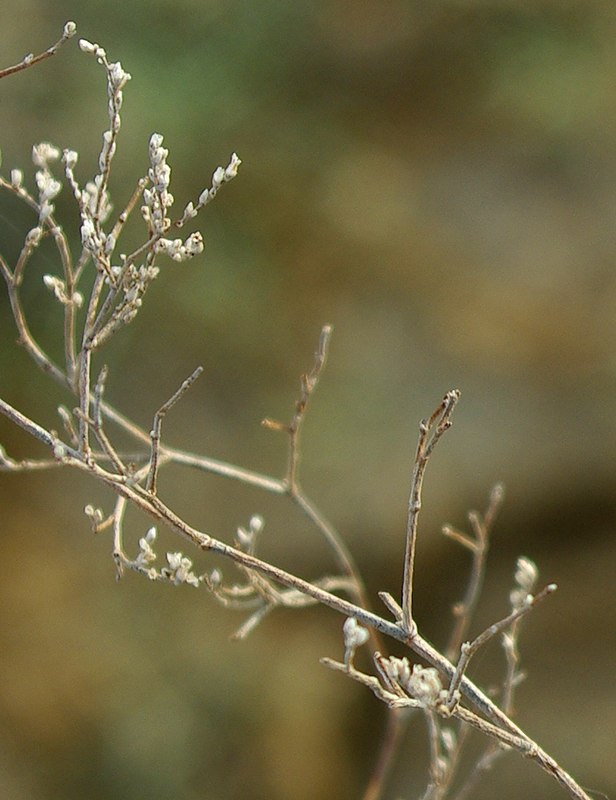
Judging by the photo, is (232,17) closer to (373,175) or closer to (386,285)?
(373,175)

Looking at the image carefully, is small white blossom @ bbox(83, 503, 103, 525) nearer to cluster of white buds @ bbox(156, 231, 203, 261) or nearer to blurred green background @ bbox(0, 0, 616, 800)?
cluster of white buds @ bbox(156, 231, 203, 261)

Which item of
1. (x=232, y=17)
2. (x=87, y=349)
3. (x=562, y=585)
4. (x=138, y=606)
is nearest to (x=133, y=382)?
(x=138, y=606)

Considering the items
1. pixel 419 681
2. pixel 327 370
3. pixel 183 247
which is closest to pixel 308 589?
pixel 419 681

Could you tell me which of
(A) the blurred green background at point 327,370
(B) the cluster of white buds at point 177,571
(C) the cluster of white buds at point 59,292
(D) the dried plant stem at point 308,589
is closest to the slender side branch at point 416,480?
(D) the dried plant stem at point 308,589

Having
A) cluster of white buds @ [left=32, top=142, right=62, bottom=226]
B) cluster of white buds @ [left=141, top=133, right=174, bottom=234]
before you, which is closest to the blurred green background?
cluster of white buds @ [left=32, top=142, right=62, bottom=226]

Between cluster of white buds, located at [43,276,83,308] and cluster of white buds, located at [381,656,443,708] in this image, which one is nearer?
cluster of white buds, located at [381,656,443,708]

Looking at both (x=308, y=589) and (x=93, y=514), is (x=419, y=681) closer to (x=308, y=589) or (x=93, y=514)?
(x=308, y=589)

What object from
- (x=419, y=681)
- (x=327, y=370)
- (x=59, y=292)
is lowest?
(x=419, y=681)

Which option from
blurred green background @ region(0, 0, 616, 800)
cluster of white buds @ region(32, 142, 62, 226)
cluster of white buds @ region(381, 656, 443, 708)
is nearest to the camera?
cluster of white buds @ region(381, 656, 443, 708)

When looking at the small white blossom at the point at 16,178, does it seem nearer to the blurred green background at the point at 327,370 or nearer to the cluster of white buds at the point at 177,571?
the cluster of white buds at the point at 177,571
